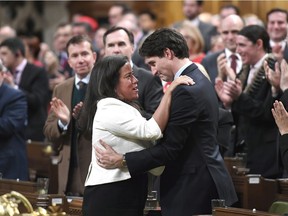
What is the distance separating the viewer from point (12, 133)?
8.20 m

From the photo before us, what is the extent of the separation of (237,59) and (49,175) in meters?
1.96

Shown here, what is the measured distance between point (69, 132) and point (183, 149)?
72.9 inches

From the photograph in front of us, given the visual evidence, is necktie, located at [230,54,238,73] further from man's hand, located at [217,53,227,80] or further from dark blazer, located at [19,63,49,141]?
dark blazer, located at [19,63,49,141]

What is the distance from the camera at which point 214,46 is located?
10.3m

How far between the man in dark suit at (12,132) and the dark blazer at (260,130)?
1.80 m

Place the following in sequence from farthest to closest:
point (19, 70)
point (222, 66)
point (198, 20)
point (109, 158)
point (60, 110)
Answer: point (198, 20) < point (19, 70) < point (222, 66) < point (60, 110) < point (109, 158)

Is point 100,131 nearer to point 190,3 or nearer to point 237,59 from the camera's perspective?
point 237,59

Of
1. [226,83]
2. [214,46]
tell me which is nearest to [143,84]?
[226,83]

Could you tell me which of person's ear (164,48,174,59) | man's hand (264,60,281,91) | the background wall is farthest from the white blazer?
the background wall

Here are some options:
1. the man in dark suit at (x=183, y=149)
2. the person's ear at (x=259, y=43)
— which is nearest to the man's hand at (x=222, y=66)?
the person's ear at (x=259, y=43)

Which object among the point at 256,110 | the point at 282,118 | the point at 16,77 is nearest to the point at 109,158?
the point at 282,118

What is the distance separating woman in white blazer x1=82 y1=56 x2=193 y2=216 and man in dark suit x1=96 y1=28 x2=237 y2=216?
62mm

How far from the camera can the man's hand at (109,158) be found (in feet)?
18.3

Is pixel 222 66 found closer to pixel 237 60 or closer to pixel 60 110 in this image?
pixel 237 60
